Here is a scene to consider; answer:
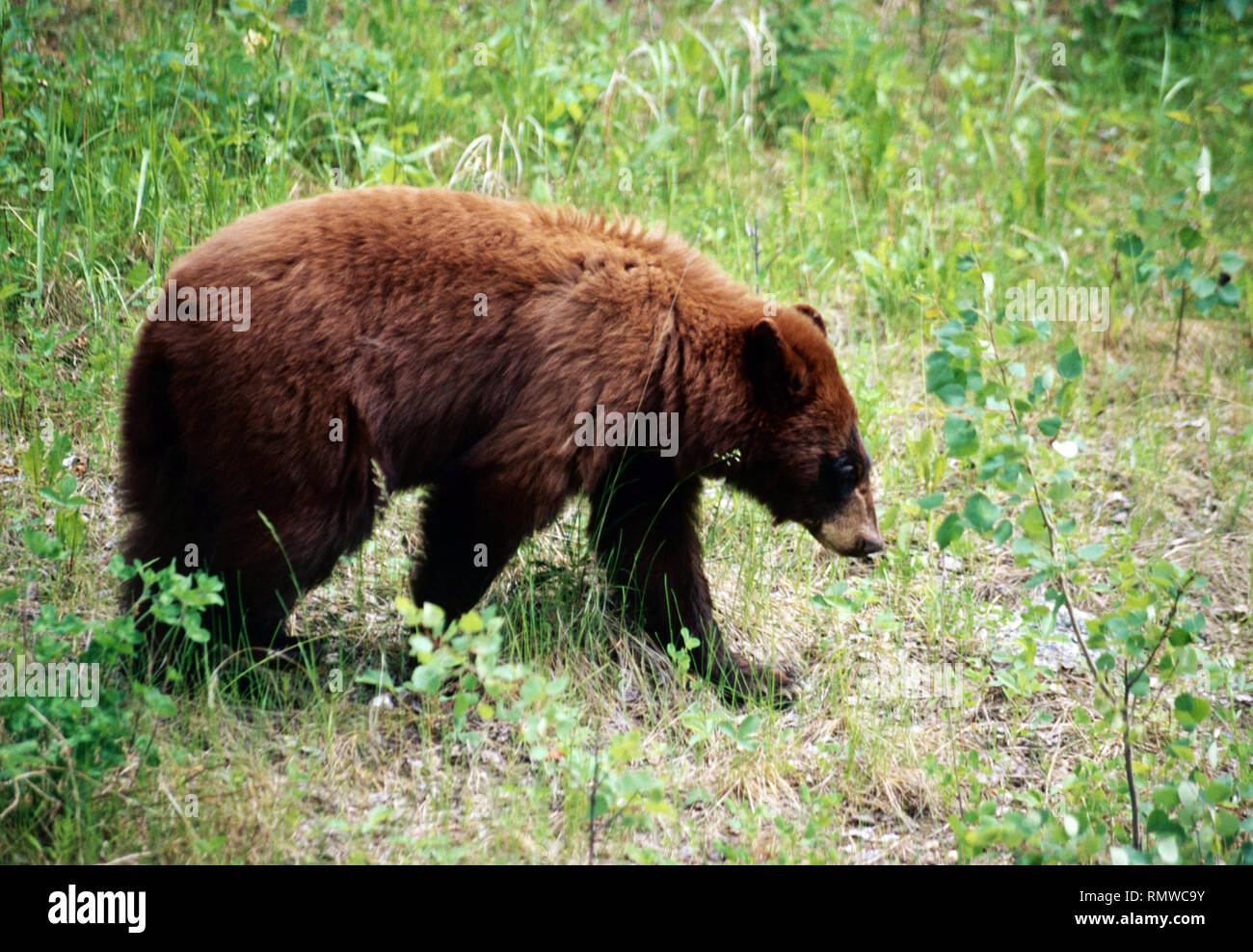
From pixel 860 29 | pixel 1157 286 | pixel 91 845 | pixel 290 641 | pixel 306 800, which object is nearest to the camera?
pixel 91 845

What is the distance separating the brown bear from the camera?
360cm

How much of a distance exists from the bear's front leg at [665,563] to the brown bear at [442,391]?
2 centimetres

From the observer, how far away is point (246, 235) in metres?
3.73

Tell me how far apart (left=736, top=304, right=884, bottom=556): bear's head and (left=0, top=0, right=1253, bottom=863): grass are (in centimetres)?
32

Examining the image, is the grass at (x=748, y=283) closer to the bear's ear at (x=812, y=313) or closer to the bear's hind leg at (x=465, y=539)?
the bear's hind leg at (x=465, y=539)

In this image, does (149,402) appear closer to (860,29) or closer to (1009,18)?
(860,29)

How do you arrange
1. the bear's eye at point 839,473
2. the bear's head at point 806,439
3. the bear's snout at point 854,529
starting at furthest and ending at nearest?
the bear's snout at point 854,529 → the bear's eye at point 839,473 → the bear's head at point 806,439

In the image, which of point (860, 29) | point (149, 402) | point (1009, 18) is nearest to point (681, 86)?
point (860, 29)

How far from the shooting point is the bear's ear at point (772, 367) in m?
4.05

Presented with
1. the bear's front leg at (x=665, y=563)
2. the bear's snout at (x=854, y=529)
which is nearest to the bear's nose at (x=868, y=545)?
the bear's snout at (x=854, y=529)

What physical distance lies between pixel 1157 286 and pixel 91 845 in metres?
7.10

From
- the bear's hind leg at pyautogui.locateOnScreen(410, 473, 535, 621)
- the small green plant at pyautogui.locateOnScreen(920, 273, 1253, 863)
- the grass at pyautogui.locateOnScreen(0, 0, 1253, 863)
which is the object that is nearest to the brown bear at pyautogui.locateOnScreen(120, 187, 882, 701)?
the bear's hind leg at pyautogui.locateOnScreen(410, 473, 535, 621)

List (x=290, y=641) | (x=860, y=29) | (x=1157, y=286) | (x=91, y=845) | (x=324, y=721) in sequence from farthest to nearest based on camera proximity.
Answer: (x=860, y=29) → (x=1157, y=286) → (x=290, y=641) → (x=324, y=721) → (x=91, y=845)

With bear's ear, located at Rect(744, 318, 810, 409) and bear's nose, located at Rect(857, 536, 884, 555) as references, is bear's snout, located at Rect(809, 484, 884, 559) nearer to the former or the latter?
bear's nose, located at Rect(857, 536, 884, 555)
